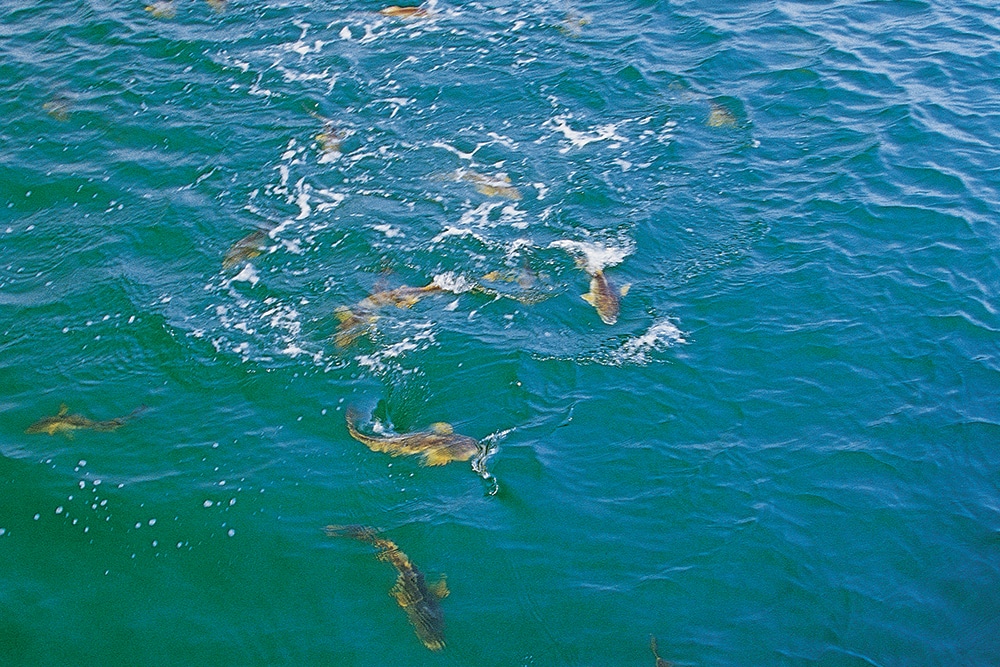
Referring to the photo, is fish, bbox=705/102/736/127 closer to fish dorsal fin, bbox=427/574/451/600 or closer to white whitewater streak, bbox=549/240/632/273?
white whitewater streak, bbox=549/240/632/273

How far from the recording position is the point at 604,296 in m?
12.0

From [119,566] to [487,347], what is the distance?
4886mm

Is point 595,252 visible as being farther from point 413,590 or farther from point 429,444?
point 413,590

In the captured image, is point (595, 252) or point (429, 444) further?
point (595, 252)

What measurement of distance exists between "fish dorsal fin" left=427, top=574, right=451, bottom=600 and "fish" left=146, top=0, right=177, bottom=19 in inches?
521

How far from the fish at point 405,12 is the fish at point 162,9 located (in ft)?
13.3

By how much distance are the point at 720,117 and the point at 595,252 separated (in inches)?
177

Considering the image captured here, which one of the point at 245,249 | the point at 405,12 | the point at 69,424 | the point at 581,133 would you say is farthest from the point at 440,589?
the point at 405,12

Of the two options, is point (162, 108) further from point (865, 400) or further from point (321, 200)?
point (865, 400)

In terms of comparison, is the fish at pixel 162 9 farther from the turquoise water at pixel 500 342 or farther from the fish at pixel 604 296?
the fish at pixel 604 296

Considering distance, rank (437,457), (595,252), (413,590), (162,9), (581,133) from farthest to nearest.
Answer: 1. (162,9)
2. (581,133)
3. (595,252)
4. (437,457)
5. (413,590)

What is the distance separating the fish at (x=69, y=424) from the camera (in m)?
10.3

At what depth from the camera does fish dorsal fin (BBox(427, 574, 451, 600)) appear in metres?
9.00

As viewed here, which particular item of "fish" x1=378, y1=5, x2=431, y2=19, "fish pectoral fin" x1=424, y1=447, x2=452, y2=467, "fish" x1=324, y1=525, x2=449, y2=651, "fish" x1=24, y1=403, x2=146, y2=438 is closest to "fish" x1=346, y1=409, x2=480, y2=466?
"fish pectoral fin" x1=424, y1=447, x2=452, y2=467
